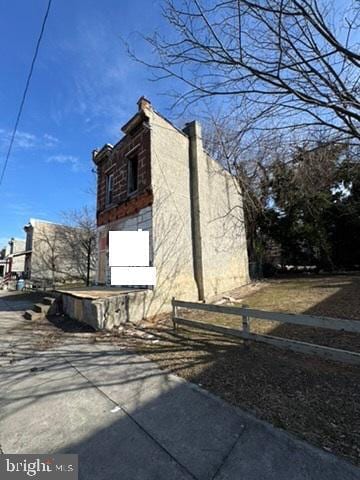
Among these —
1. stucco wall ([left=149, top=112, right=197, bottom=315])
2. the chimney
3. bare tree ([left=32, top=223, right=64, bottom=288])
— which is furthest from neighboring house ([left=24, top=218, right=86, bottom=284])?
the chimney

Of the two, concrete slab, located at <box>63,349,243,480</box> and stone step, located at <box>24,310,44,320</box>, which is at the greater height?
stone step, located at <box>24,310,44,320</box>

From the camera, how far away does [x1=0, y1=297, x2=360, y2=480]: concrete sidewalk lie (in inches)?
86.4

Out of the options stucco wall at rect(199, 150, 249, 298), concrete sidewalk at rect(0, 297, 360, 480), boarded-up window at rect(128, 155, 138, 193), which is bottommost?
concrete sidewalk at rect(0, 297, 360, 480)

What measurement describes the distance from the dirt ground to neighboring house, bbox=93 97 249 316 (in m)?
2.52

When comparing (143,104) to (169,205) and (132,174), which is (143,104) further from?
(169,205)

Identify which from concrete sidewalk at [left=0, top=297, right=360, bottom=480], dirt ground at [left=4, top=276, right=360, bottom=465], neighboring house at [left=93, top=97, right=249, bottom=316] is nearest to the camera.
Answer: concrete sidewalk at [left=0, top=297, right=360, bottom=480]

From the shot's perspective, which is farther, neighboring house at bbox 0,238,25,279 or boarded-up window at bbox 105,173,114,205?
neighboring house at bbox 0,238,25,279

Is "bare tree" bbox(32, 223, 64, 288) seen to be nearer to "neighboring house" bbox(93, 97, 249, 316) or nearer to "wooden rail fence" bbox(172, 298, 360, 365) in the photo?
"neighboring house" bbox(93, 97, 249, 316)

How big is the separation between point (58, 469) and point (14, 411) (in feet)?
4.39

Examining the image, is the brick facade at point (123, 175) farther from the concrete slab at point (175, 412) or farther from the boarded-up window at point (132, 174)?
the concrete slab at point (175, 412)

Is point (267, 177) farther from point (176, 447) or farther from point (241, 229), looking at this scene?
point (176, 447)

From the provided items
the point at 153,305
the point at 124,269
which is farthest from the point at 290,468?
the point at 124,269

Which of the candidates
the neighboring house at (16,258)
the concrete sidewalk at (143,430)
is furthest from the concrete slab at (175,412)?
the neighboring house at (16,258)

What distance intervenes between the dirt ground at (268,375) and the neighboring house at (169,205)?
252 cm
